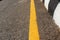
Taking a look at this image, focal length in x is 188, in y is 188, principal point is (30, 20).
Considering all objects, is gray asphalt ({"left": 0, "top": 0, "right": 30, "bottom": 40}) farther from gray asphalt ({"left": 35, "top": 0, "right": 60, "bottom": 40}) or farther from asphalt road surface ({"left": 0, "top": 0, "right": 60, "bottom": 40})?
gray asphalt ({"left": 35, "top": 0, "right": 60, "bottom": 40})

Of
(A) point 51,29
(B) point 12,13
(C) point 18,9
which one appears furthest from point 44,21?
(C) point 18,9

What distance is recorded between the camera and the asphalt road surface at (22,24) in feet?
10.9

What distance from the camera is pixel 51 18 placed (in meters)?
4.27

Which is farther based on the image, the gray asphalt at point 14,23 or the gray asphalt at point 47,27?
the gray asphalt at point 14,23

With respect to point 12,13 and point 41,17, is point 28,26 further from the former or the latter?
point 12,13

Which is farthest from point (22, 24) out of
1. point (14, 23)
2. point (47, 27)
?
point (47, 27)

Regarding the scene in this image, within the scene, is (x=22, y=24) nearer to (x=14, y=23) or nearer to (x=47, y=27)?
(x=14, y=23)

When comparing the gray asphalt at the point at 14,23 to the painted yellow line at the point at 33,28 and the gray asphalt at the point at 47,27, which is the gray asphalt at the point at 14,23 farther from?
the gray asphalt at the point at 47,27

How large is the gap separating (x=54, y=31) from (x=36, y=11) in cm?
169

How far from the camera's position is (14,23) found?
161 inches

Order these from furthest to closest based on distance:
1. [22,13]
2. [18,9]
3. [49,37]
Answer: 1. [18,9]
2. [22,13]
3. [49,37]

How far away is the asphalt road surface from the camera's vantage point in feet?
10.9

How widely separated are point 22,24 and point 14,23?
0.69 ft

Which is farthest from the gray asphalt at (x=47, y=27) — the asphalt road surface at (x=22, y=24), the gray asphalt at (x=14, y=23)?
the gray asphalt at (x=14, y=23)
